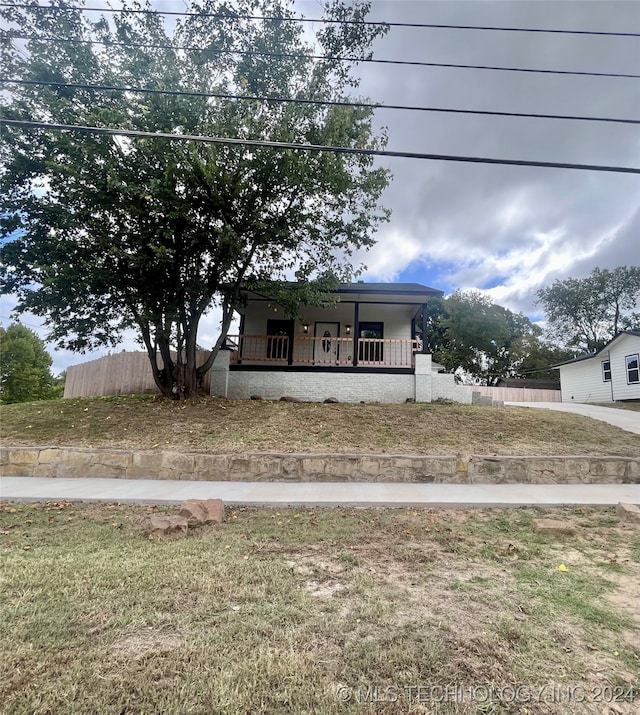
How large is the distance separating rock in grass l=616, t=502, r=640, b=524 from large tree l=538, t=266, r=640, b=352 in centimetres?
3578

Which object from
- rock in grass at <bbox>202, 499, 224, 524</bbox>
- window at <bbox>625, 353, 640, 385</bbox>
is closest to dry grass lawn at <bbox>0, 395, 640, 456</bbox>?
rock in grass at <bbox>202, 499, 224, 524</bbox>

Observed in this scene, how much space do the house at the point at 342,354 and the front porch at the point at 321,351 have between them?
0.12ft

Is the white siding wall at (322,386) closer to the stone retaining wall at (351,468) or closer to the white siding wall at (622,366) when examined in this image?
the stone retaining wall at (351,468)

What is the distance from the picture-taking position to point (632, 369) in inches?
741

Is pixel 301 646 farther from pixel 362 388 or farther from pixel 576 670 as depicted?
pixel 362 388

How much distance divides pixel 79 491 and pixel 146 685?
4.73 m

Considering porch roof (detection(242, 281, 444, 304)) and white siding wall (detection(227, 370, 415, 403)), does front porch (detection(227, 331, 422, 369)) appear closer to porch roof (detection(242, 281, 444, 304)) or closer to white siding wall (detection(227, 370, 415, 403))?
white siding wall (detection(227, 370, 415, 403))

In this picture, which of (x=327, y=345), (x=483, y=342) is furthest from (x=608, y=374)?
(x=327, y=345)

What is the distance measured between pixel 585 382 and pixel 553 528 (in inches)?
893

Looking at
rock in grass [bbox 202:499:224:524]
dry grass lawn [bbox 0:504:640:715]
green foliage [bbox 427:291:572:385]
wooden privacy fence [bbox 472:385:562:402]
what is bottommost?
dry grass lawn [bbox 0:504:640:715]

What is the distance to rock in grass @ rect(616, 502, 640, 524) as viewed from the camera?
4302mm

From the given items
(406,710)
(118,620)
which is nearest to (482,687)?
(406,710)

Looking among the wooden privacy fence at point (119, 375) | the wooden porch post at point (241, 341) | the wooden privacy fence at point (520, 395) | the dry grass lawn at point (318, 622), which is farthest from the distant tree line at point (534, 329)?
the dry grass lawn at point (318, 622)

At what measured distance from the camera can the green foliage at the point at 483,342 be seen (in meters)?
34.9
